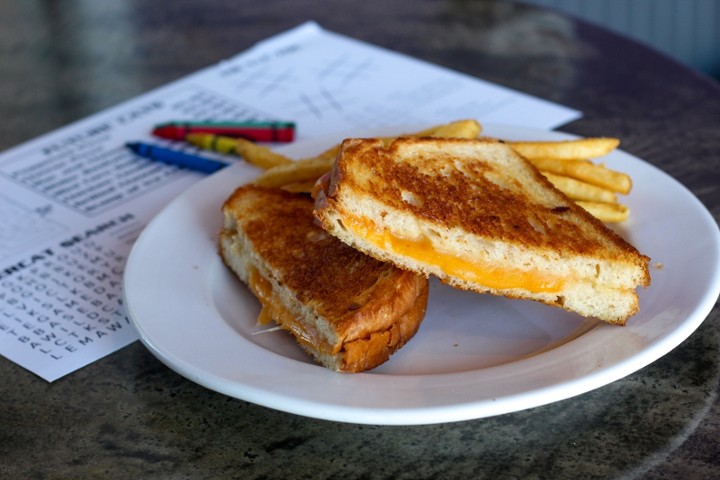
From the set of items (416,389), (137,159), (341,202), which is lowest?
(137,159)

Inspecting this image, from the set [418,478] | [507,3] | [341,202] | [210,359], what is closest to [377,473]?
[418,478]

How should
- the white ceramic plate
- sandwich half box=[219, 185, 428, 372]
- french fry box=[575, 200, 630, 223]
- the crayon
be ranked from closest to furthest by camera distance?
the white ceramic plate → sandwich half box=[219, 185, 428, 372] → french fry box=[575, 200, 630, 223] → the crayon

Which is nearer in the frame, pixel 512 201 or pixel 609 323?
pixel 609 323

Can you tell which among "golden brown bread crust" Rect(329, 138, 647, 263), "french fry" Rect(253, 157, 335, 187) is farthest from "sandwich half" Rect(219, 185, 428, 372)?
"golden brown bread crust" Rect(329, 138, 647, 263)

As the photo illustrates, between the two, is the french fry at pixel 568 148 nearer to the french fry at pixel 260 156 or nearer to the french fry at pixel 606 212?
the french fry at pixel 606 212

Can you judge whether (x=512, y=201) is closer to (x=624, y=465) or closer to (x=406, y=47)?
(x=624, y=465)

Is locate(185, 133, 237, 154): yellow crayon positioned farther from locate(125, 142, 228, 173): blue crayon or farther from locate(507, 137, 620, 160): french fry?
locate(507, 137, 620, 160): french fry
